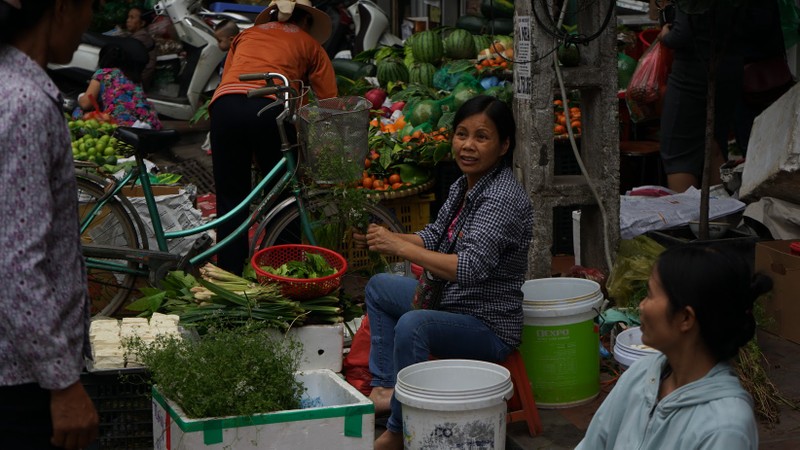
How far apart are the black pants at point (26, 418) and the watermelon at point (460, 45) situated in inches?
326

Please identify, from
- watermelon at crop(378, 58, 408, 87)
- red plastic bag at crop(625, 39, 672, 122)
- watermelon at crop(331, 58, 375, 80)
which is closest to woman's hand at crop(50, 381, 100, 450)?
red plastic bag at crop(625, 39, 672, 122)

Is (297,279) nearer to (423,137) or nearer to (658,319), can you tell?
(423,137)

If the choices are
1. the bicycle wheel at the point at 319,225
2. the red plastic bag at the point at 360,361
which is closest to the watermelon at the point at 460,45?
the bicycle wheel at the point at 319,225

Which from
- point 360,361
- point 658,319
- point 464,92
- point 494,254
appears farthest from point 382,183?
point 658,319

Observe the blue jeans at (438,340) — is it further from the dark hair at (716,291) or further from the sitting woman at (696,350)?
the dark hair at (716,291)

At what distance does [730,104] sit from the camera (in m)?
7.37

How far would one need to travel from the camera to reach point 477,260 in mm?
4520

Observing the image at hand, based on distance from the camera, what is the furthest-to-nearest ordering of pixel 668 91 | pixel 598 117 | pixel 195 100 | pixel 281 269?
pixel 195 100 < pixel 668 91 < pixel 598 117 < pixel 281 269

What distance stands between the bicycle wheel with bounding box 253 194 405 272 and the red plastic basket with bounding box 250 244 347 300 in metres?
0.26

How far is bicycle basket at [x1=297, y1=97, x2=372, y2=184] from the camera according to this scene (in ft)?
19.2

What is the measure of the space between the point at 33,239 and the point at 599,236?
434cm

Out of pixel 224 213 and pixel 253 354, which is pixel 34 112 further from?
pixel 224 213

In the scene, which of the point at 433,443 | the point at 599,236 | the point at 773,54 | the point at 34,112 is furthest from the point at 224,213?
the point at 34,112

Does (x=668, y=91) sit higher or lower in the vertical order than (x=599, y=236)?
higher
